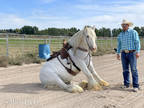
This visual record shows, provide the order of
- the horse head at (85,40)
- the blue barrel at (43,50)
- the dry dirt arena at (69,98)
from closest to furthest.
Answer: the dry dirt arena at (69,98) < the horse head at (85,40) < the blue barrel at (43,50)

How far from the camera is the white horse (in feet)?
15.9

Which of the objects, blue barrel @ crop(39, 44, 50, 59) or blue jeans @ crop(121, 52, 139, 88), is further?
blue barrel @ crop(39, 44, 50, 59)

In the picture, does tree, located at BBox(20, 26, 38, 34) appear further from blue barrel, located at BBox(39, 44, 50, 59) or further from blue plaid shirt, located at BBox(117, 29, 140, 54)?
blue plaid shirt, located at BBox(117, 29, 140, 54)

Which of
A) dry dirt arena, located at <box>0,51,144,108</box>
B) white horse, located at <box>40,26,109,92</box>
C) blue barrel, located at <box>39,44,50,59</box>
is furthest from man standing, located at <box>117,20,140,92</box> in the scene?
blue barrel, located at <box>39,44,50,59</box>

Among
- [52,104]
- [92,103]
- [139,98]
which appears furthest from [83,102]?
[139,98]

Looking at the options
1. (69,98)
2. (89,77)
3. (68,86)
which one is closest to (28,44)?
(68,86)

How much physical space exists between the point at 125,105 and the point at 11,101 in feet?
8.05

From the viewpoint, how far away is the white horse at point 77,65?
4840 mm

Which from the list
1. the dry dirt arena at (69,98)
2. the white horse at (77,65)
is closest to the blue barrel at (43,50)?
the white horse at (77,65)

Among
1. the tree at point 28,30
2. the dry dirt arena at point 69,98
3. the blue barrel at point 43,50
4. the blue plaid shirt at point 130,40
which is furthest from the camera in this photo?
the tree at point 28,30

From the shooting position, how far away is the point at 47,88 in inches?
208

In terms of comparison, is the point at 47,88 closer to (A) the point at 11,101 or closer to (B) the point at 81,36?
(A) the point at 11,101

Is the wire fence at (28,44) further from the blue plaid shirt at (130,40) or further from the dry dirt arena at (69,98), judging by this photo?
the blue plaid shirt at (130,40)

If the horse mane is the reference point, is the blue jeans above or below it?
below
